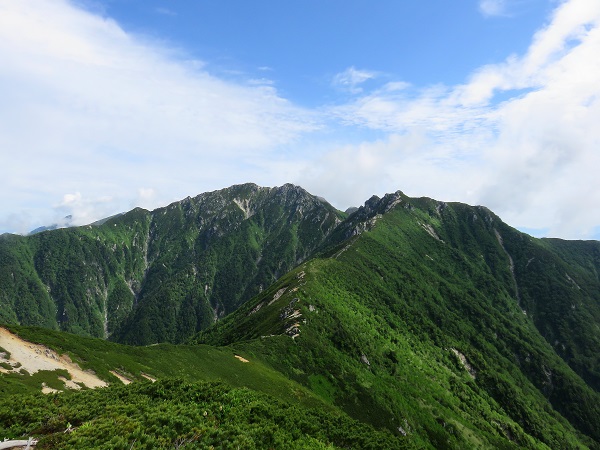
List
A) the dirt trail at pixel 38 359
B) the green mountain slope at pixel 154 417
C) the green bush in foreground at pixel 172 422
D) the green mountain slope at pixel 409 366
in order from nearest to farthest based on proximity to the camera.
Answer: the green bush in foreground at pixel 172 422 → the green mountain slope at pixel 154 417 → the dirt trail at pixel 38 359 → the green mountain slope at pixel 409 366

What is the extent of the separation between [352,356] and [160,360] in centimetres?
7072

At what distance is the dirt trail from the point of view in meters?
47.7

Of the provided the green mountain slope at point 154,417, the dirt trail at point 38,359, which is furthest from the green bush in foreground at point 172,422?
the dirt trail at point 38,359

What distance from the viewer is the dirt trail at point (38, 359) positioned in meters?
47.7

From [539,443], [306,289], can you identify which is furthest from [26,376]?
[539,443]

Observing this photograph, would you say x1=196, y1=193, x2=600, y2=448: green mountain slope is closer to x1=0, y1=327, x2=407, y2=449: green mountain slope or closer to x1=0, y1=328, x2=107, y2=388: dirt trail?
x1=0, y1=328, x2=107, y2=388: dirt trail

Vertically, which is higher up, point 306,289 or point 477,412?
point 306,289

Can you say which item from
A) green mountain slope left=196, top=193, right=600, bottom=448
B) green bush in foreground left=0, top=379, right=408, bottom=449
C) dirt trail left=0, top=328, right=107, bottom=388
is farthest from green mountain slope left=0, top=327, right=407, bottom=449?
green mountain slope left=196, top=193, right=600, bottom=448

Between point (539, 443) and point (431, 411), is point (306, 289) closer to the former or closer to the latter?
point (431, 411)

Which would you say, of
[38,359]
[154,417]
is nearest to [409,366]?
[38,359]

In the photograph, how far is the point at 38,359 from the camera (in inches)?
1986

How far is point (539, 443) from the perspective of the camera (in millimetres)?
Answer: 135500

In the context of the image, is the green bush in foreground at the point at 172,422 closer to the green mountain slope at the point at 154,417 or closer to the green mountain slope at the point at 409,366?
the green mountain slope at the point at 154,417

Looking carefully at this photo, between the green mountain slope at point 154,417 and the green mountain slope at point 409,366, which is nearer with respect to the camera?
the green mountain slope at point 154,417
